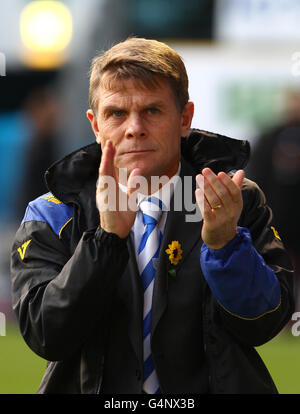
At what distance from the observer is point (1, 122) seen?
16.0 m

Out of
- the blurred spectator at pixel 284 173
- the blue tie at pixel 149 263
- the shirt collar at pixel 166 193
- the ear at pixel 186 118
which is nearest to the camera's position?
the blue tie at pixel 149 263

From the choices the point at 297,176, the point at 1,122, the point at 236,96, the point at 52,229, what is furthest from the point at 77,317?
the point at 1,122

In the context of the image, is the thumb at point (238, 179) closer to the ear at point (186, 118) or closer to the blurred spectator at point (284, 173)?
the ear at point (186, 118)

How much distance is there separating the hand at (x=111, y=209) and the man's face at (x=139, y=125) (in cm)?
17

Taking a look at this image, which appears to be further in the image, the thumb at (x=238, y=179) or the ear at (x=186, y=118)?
the ear at (x=186, y=118)

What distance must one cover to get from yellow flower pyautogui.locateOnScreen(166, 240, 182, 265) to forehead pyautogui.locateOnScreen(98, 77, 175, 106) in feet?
1.68

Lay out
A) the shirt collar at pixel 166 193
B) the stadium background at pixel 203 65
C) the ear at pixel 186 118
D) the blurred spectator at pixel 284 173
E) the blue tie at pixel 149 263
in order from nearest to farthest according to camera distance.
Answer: the blue tie at pixel 149 263
the shirt collar at pixel 166 193
the ear at pixel 186 118
the blurred spectator at pixel 284 173
the stadium background at pixel 203 65

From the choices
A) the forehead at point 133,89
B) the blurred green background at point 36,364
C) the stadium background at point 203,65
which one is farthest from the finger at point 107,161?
the stadium background at point 203,65

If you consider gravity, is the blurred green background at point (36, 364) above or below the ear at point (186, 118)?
below

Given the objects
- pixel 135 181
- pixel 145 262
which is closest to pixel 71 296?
pixel 145 262

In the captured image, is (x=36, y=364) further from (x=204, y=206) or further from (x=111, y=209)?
(x=204, y=206)

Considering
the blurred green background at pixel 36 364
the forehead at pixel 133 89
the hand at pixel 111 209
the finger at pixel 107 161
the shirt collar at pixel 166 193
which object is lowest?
the blurred green background at pixel 36 364

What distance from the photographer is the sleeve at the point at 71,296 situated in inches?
132

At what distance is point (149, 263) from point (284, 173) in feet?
22.9
